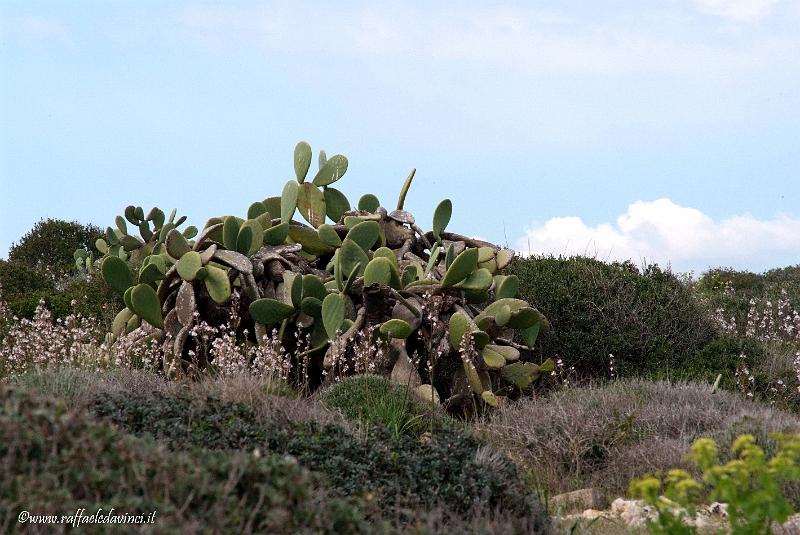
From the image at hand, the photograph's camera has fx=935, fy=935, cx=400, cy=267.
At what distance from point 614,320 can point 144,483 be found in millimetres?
8229

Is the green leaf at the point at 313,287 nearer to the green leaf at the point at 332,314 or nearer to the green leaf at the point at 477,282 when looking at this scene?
the green leaf at the point at 332,314

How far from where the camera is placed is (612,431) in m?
7.50

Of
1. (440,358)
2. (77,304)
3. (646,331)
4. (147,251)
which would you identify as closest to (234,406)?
(440,358)

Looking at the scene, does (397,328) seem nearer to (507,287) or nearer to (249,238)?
(507,287)

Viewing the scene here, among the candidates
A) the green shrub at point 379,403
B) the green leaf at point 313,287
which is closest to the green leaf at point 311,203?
the green leaf at point 313,287

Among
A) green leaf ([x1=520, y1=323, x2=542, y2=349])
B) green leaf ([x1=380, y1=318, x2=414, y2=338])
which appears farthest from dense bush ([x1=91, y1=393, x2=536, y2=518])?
green leaf ([x1=520, y1=323, x2=542, y2=349])

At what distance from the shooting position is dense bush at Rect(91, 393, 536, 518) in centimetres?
519

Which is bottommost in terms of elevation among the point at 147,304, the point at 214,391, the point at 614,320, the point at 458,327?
the point at 214,391

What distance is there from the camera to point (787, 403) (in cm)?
1036

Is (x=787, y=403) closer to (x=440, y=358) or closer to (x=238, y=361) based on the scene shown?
(x=440, y=358)

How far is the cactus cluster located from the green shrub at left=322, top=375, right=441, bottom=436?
0.79 m

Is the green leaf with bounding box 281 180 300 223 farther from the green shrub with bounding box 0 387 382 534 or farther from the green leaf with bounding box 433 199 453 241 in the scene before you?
the green shrub with bounding box 0 387 382 534

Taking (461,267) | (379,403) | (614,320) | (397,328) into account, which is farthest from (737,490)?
(614,320)

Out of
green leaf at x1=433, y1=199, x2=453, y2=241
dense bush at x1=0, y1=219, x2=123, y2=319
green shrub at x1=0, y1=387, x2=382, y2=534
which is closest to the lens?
green shrub at x1=0, y1=387, x2=382, y2=534
